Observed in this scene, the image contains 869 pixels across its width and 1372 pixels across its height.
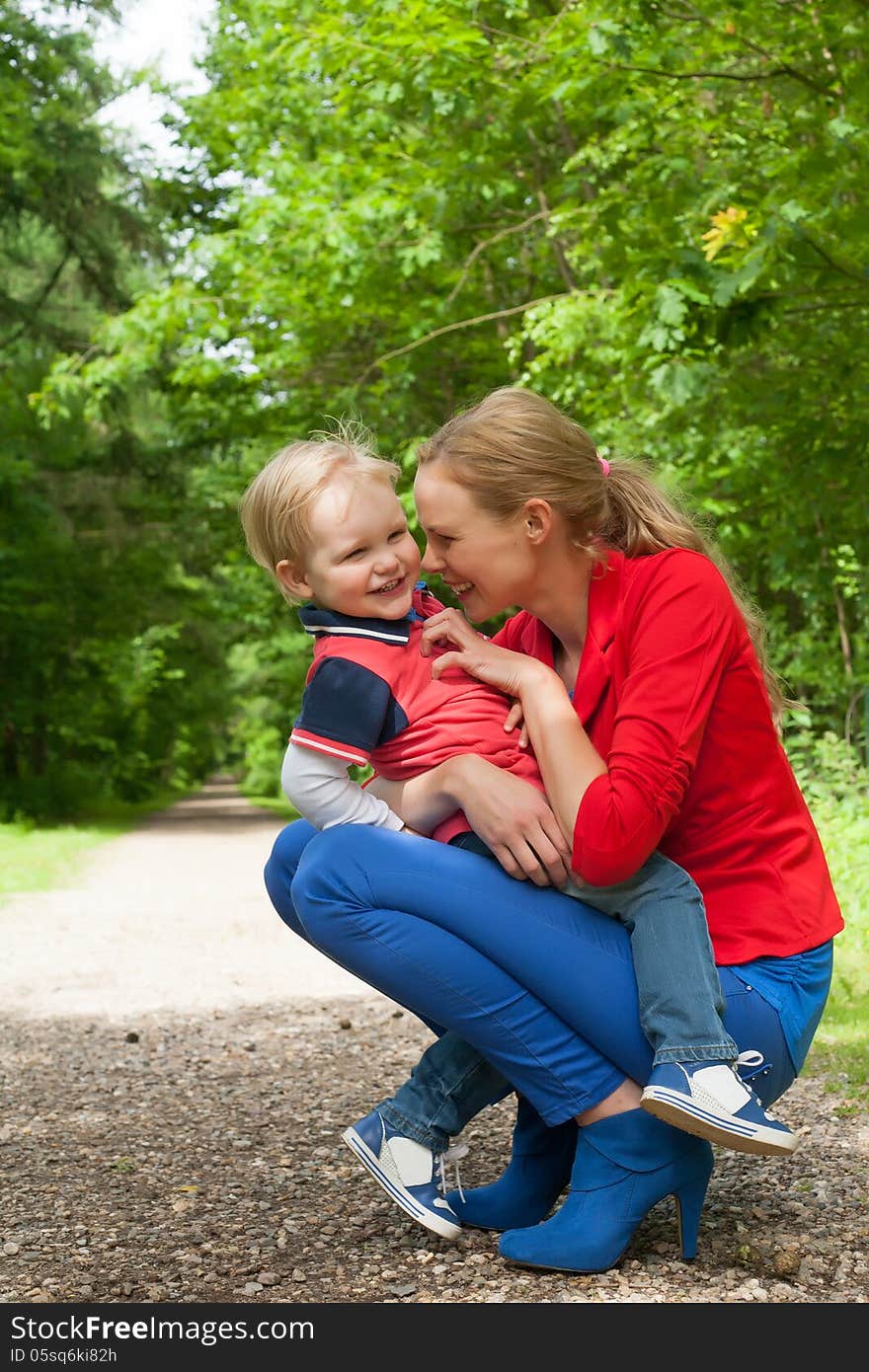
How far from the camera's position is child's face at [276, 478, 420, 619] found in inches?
106

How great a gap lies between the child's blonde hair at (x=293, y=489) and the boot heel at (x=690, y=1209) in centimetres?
136

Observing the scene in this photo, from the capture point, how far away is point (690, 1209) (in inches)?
101

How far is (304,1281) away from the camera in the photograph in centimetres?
258

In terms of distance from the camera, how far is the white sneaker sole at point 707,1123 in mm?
2277

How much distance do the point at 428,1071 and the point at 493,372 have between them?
1272cm

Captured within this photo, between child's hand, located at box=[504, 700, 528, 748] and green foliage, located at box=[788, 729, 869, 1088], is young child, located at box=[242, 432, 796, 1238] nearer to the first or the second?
child's hand, located at box=[504, 700, 528, 748]

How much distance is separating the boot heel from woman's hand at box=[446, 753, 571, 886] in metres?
0.60

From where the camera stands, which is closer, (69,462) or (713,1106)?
(713,1106)

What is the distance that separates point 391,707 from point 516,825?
0.35 meters

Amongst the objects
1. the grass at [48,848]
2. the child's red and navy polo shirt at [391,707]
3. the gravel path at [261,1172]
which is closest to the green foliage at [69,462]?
the grass at [48,848]

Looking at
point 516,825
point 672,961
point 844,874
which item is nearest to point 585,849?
point 516,825

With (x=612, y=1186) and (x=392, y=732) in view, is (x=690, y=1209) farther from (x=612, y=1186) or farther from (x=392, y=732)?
(x=392, y=732)

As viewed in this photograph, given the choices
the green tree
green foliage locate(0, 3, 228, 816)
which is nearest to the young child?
the green tree
